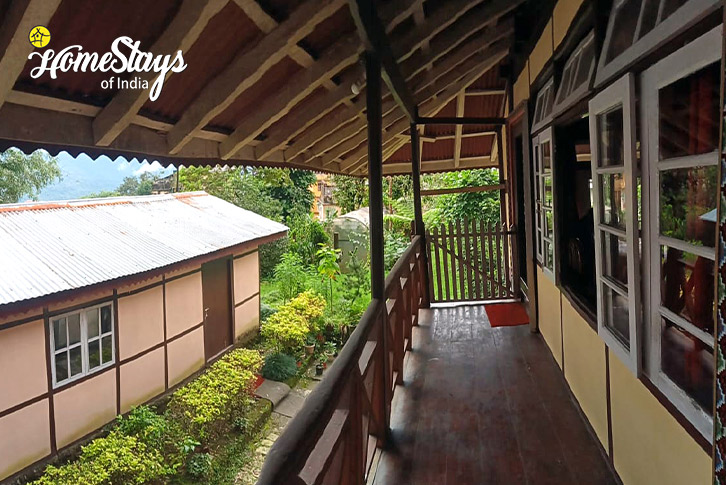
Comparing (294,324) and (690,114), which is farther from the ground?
(690,114)

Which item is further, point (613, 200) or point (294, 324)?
point (294, 324)

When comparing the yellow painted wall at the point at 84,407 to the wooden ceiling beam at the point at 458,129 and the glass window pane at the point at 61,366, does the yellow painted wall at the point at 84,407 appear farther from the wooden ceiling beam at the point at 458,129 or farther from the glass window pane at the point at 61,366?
the wooden ceiling beam at the point at 458,129

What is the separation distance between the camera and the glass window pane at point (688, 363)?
140cm

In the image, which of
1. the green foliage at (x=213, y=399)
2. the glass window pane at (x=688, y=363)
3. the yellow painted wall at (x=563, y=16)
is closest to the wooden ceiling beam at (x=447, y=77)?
the yellow painted wall at (x=563, y=16)

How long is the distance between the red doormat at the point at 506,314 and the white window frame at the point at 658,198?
3488 mm

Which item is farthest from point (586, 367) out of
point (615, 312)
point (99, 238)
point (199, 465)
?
point (99, 238)

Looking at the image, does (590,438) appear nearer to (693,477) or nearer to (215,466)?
(693,477)

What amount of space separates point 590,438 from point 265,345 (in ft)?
34.8

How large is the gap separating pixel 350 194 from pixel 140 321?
12.2m

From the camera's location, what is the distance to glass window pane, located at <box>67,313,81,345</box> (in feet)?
23.9

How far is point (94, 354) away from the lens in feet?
25.3

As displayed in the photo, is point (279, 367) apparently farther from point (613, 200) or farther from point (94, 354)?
point (613, 200)

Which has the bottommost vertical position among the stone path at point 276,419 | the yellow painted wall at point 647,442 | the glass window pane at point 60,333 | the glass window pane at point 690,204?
the stone path at point 276,419

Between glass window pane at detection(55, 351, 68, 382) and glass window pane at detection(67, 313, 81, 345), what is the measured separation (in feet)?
0.74
